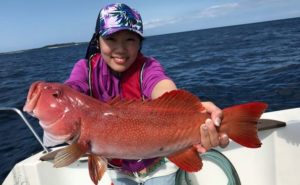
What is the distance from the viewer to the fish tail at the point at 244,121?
217 cm

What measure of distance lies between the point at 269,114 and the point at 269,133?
39cm

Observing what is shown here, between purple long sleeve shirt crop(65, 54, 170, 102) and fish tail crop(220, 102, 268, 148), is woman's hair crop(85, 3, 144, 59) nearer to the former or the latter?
purple long sleeve shirt crop(65, 54, 170, 102)

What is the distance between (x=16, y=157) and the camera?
930 cm

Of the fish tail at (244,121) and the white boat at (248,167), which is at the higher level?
the fish tail at (244,121)

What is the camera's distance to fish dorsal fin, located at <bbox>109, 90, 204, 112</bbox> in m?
2.13

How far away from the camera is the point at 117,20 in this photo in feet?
8.27

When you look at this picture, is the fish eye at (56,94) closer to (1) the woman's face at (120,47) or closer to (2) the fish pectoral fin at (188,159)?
(1) the woman's face at (120,47)

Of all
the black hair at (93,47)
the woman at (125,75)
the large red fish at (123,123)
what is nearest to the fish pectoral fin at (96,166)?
the large red fish at (123,123)

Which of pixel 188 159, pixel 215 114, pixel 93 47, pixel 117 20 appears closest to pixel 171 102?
pixel 215 114

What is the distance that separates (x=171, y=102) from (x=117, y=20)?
2.63 feet

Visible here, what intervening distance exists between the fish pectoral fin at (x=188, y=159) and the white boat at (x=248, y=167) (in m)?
1.94

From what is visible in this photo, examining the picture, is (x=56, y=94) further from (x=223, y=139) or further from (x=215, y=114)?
(x=223, y=139)

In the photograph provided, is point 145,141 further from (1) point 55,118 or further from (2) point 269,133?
(2) point 269,133

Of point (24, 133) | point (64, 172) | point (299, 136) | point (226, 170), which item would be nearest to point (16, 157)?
point (24, 133)
